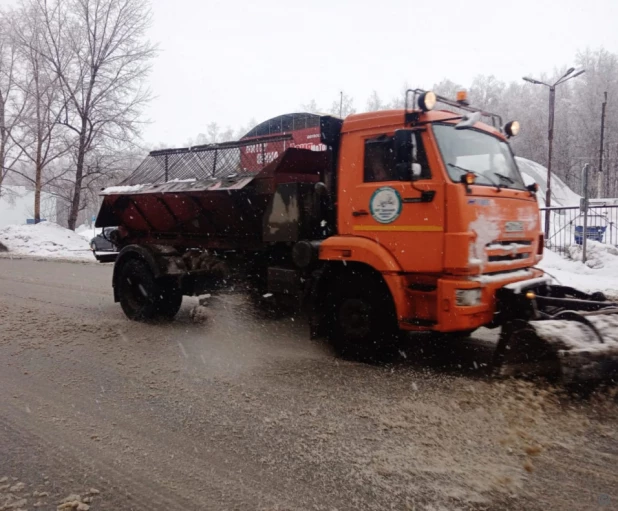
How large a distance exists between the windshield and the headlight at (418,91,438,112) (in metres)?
0.20

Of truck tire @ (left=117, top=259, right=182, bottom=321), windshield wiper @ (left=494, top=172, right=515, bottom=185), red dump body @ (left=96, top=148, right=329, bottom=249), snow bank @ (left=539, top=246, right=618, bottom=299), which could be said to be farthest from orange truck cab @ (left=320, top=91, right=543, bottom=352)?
snow bank @ (left=539, top=246, right=618, bottom=299)

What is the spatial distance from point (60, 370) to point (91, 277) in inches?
321

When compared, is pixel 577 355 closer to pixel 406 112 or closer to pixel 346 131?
pixel 406 112

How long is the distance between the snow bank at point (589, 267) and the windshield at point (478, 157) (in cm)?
603

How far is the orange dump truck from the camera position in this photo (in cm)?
477

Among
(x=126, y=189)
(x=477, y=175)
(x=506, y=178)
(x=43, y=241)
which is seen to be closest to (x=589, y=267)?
(x=506, y=178)

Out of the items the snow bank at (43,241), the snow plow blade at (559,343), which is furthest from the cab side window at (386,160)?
the snow bank at (43,241)

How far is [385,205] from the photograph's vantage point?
17.3 ft

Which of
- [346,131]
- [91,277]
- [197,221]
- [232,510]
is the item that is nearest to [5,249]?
[91,277]

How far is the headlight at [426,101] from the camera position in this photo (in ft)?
16.5

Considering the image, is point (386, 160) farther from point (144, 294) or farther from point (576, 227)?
point (576, 227)

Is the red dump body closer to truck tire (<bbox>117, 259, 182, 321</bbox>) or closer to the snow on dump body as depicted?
the snow on dump body

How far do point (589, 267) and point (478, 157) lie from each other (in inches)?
354

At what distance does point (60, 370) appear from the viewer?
5.49 m
